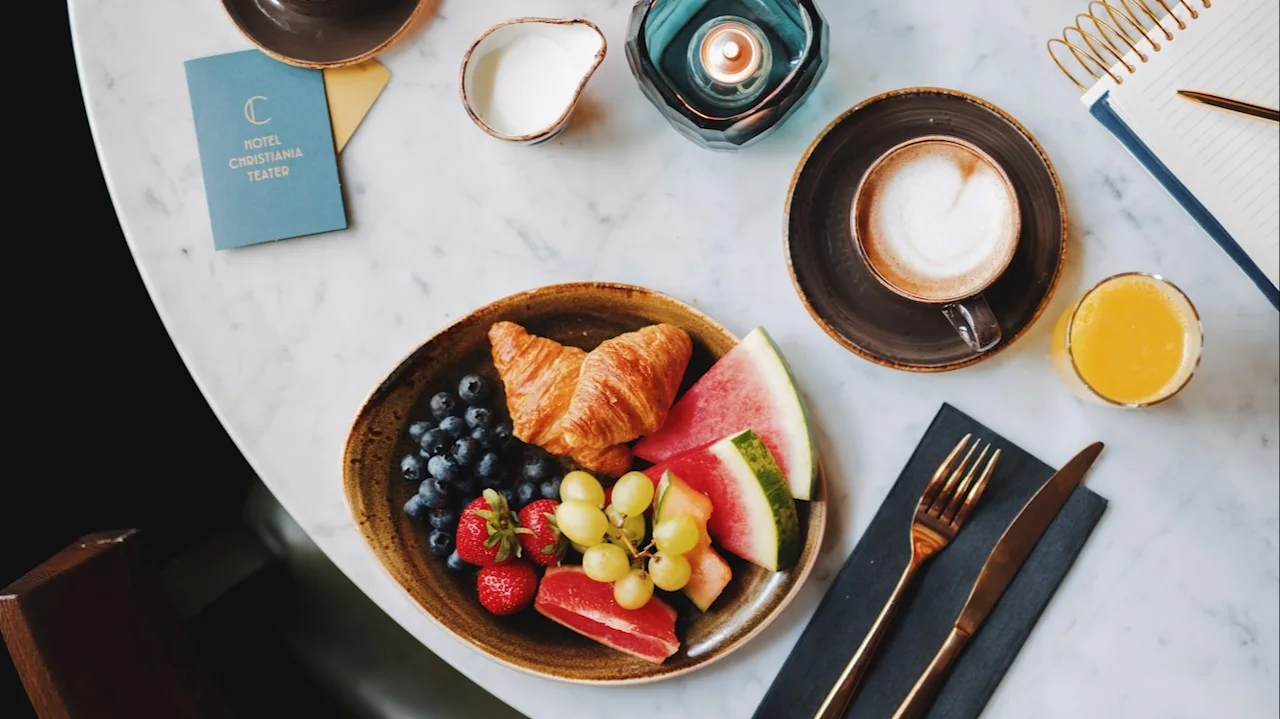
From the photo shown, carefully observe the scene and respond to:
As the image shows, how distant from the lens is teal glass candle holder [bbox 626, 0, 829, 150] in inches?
45.0

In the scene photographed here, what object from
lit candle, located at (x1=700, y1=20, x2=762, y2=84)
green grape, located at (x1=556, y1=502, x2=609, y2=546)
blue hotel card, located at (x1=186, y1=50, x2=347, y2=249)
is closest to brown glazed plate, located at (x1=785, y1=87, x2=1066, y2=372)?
lit candle, located at (x1=700, y1=20, x2=762, y2=84)

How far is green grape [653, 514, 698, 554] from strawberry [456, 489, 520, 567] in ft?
0.59

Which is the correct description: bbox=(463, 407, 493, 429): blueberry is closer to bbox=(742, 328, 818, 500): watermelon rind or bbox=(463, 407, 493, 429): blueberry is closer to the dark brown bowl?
bbox=(742, 328, 818, 500): watermelon rind

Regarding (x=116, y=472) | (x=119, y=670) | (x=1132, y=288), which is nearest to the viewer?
(x=119, y=670)

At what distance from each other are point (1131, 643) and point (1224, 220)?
573 millimetres

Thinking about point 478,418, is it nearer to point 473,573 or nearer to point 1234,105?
point 473,573

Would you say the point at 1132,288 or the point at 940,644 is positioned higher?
the point at 1132,288

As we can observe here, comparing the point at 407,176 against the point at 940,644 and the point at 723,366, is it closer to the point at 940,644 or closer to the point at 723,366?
the point at 723,366

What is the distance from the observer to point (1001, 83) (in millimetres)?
1234

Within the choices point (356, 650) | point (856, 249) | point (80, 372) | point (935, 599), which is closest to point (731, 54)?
point (856, 249)

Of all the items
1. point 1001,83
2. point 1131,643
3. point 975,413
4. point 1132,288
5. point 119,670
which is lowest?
point 119,670

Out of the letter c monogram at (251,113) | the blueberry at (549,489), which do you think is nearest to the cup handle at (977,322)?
the blueberry at (549,489)

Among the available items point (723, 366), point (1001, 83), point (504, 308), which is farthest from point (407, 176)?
point (1001, 83)

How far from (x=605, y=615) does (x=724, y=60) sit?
28.0 inches
